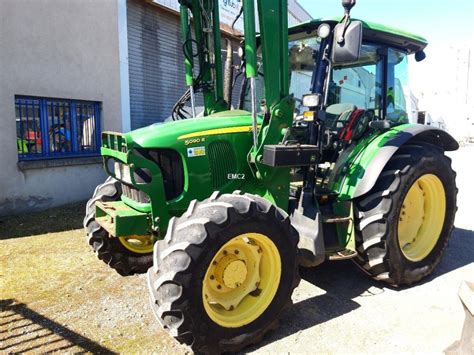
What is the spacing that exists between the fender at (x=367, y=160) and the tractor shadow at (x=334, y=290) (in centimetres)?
91

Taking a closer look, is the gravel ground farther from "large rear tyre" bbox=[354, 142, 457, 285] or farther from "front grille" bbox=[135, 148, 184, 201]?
"front grille" bbox=[135, 148, 184, 201]

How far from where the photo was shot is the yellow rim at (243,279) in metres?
2.88

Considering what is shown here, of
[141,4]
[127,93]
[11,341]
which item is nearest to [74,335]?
[11,341]

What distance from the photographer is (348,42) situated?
318 cm

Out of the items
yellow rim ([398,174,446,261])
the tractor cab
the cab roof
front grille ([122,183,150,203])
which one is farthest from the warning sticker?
yellow rim ([398,174,446,261])

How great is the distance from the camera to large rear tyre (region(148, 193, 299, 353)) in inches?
102

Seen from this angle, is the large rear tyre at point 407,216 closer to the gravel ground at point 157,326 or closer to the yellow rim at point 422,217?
the yellow rim at point 422,217

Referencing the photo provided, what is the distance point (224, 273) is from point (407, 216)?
2247 mm

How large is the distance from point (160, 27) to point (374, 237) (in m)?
7.73

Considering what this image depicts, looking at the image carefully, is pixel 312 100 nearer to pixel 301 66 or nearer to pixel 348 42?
pixel 348 42

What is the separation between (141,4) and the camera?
8.90 meters

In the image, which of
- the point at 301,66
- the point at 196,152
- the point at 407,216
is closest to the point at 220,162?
the point at 196,152

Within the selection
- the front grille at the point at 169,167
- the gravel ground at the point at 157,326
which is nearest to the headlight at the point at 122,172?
the front grille at the point at 169,167

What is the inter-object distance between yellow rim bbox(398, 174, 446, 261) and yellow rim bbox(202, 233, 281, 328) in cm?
174
